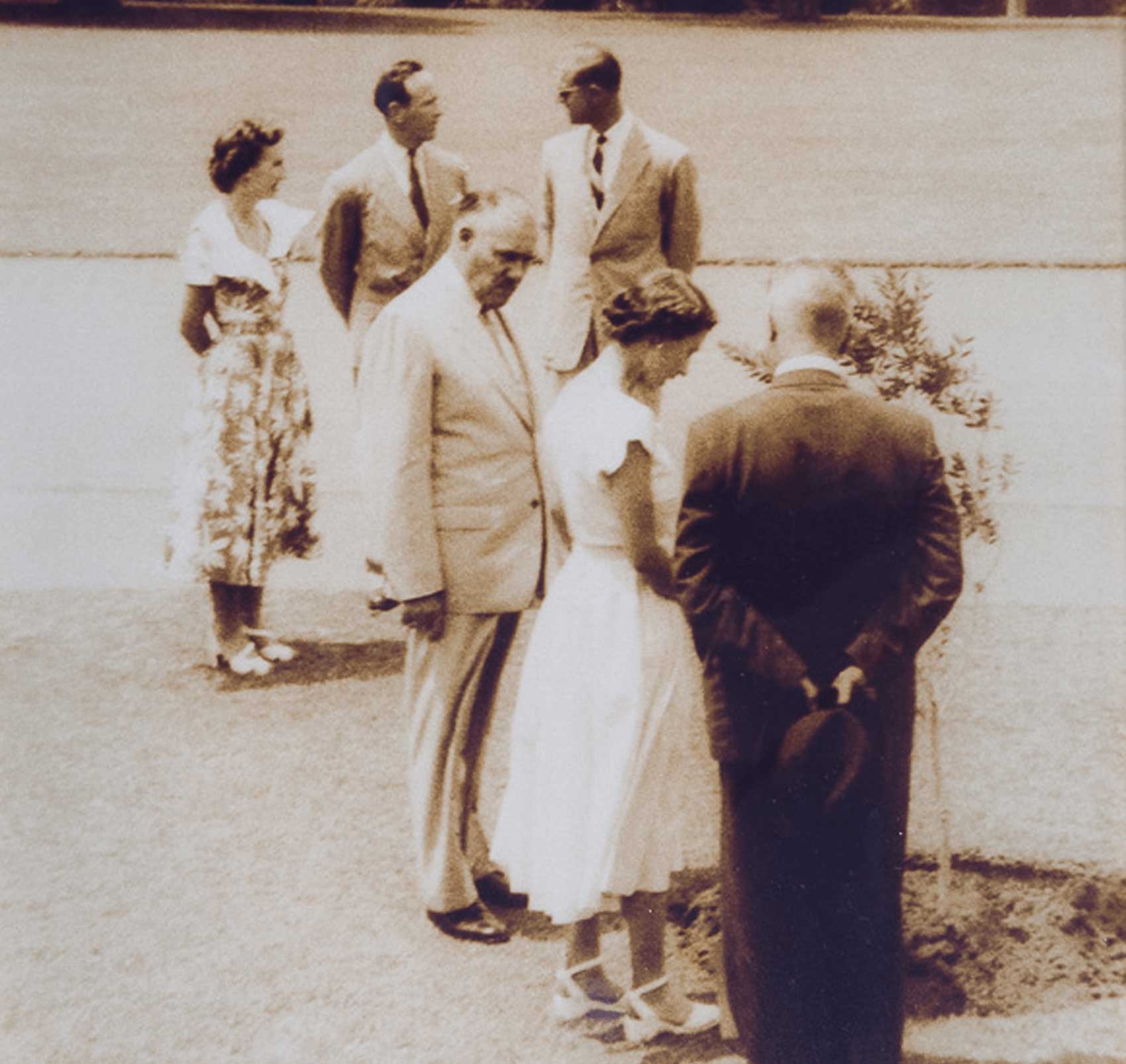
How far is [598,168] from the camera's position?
650 cm

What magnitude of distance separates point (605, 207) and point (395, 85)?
3.38 ft

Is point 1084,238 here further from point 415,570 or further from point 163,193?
point 415,570

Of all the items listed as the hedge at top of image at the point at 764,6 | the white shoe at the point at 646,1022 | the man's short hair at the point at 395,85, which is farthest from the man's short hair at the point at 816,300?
the man's short hair at the point at 395,85

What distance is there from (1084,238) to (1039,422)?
360 cm

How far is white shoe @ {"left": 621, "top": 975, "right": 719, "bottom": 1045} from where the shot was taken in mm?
3809

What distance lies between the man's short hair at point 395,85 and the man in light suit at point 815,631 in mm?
2564

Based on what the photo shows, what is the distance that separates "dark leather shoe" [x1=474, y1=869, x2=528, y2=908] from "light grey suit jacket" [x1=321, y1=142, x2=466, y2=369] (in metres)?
2.33

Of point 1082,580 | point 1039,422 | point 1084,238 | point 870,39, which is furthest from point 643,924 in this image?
point 1084,238

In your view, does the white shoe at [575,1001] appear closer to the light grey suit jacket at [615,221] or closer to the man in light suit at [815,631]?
the man in light suit at [815,631]

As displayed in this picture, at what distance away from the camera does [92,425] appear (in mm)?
7203

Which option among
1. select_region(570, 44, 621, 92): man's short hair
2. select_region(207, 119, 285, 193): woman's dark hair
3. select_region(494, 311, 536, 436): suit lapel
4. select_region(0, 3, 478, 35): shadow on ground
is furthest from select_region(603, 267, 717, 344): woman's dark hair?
select_region(570, 44, 621, 92): man's short hair

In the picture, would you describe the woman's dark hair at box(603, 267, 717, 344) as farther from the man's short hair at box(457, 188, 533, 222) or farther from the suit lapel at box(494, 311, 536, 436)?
the suit lapel at box(494, 311, 536, 436)

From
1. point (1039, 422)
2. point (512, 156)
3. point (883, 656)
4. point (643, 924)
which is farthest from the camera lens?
point (512, 156)

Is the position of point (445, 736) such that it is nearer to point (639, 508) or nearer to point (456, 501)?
point (456, 501)
